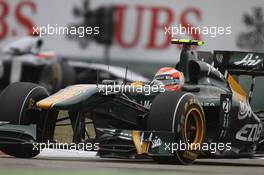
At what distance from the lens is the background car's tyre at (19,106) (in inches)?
500

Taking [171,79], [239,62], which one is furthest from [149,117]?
[239,62]

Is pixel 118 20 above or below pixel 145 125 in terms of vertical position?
above

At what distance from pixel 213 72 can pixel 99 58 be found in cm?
562

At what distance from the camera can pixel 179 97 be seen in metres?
12.1

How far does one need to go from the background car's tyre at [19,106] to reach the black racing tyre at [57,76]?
6658 mm

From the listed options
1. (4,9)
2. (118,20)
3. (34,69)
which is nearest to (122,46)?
(118,20)

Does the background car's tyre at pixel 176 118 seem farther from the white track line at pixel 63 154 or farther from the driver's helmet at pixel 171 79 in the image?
the white track line at pixel 63 154

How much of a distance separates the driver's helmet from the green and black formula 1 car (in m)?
0.16

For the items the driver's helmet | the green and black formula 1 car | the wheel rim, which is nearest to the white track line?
the green and black formula 1 car

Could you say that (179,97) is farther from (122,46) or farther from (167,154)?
(122,46)

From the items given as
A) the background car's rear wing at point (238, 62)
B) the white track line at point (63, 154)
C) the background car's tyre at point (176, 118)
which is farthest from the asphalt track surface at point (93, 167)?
the background car's rear wing at point (238, 62)

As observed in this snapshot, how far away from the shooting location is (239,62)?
14.2 m

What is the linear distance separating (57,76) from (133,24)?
6.69ft

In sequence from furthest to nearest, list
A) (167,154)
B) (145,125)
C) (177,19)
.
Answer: (177,19), (145,125), (167,154)
